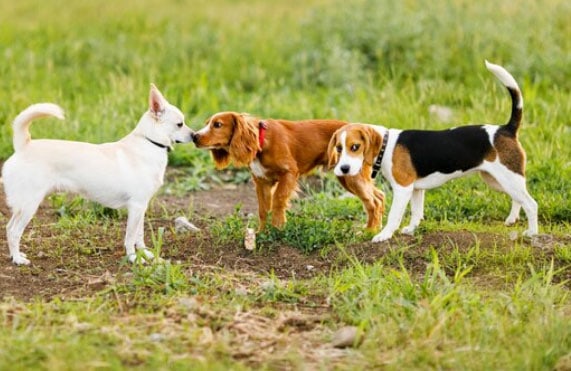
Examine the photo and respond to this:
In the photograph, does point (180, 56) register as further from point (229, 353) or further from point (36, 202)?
point (229, 353)

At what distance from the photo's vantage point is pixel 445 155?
7.60 metres

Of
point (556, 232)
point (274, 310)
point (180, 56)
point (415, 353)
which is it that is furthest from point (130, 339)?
point (180, 56)

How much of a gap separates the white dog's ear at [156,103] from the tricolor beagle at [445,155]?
1.25 meters

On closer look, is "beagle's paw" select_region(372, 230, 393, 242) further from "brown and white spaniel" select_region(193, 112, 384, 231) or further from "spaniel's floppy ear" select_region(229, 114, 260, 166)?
"spaniel's floppy ear" select_region(229, 114, 260, 166)

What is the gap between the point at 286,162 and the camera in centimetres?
774

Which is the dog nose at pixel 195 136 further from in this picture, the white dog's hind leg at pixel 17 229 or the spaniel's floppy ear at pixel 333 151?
the white dog's hind leg at pixel 17 229

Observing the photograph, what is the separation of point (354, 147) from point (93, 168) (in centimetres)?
179

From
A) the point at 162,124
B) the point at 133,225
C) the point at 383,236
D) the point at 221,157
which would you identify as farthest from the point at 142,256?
the point at 383,236

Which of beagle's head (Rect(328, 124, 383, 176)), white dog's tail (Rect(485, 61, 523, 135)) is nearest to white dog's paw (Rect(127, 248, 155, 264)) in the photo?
beagle's head (Rect(328, 124, 383, 176))

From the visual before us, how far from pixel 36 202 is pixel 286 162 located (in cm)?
185

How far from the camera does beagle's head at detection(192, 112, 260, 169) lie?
755cm

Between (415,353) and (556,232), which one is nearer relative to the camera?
(415,353)

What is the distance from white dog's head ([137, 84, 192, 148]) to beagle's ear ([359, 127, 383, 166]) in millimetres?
1231

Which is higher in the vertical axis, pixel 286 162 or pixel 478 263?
pixel 286 162
